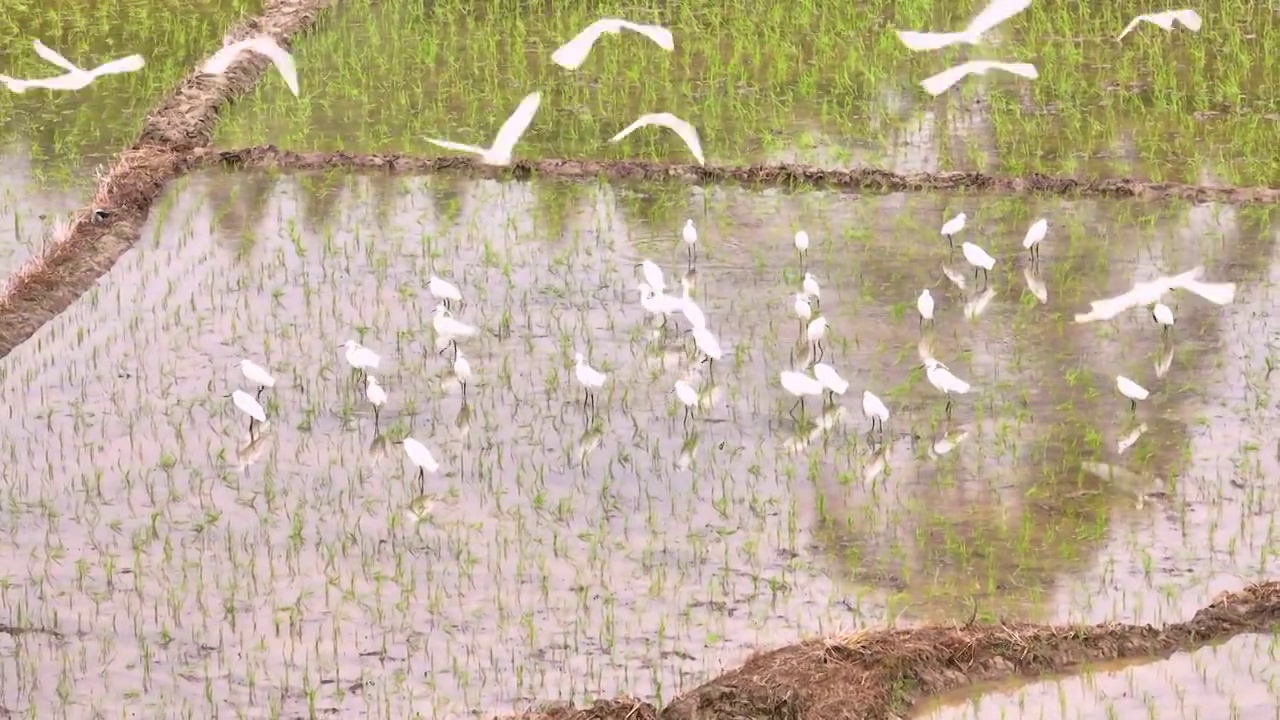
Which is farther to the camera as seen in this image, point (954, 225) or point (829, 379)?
point (954, 225)

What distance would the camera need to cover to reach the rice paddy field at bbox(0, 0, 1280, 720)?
6.12 m

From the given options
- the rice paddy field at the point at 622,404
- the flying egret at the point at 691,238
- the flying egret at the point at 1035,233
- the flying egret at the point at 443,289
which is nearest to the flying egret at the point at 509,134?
the rice paddy field at the point at 622,404

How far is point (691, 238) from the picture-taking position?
8.95 metres

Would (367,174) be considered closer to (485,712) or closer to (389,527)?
(389,527)

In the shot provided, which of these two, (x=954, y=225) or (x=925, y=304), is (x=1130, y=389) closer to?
(x=925, y=304)

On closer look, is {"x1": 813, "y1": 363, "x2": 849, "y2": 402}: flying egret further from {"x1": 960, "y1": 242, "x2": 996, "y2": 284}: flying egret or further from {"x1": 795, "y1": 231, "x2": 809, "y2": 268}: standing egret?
{"x1": 795, "y1": 231, "x2": 809, "y2": 268}: standing egret

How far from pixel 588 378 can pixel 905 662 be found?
213 centimetres

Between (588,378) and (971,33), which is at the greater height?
(971,33)

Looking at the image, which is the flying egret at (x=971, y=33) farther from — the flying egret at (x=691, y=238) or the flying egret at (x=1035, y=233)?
the flying egret at (x=691, y=238)

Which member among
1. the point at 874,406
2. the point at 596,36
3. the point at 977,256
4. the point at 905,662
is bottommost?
the point at 905,662

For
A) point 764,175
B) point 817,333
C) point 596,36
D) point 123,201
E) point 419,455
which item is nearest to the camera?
point 419,455

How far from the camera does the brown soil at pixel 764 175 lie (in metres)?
9.75

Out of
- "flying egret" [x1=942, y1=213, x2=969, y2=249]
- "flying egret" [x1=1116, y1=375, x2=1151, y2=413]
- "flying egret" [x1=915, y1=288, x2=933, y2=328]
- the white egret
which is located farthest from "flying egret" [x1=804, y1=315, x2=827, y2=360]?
the white egret

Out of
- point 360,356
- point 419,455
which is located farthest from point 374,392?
point 419,455
